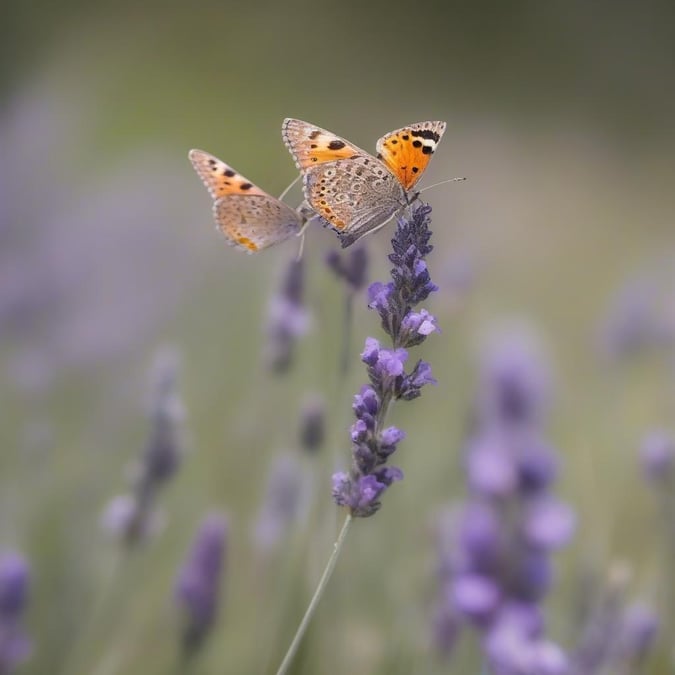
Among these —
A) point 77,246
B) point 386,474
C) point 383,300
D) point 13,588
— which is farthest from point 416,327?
point 77,246

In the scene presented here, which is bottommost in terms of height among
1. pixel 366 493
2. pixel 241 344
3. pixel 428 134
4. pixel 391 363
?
pixel 241 344

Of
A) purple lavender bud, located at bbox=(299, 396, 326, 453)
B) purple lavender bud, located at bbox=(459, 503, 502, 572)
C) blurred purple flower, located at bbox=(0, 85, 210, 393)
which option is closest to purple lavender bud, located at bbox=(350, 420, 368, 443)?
purple lavender bud, located at bbox=(459, 503, 502, 572)

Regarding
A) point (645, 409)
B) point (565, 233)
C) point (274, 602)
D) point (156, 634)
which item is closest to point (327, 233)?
point (274, 602)

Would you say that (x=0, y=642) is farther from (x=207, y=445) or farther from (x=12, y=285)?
(x=12, y=285)

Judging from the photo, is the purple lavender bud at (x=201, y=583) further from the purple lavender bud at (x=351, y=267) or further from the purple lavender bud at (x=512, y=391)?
the purple lavender bud at (x=512, y=391)

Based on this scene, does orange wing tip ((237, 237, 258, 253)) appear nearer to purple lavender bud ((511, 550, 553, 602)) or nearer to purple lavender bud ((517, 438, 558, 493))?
purple lavender bud ((517, 438, 558, 493))

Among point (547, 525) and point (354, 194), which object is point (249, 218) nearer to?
point (354, 194)
